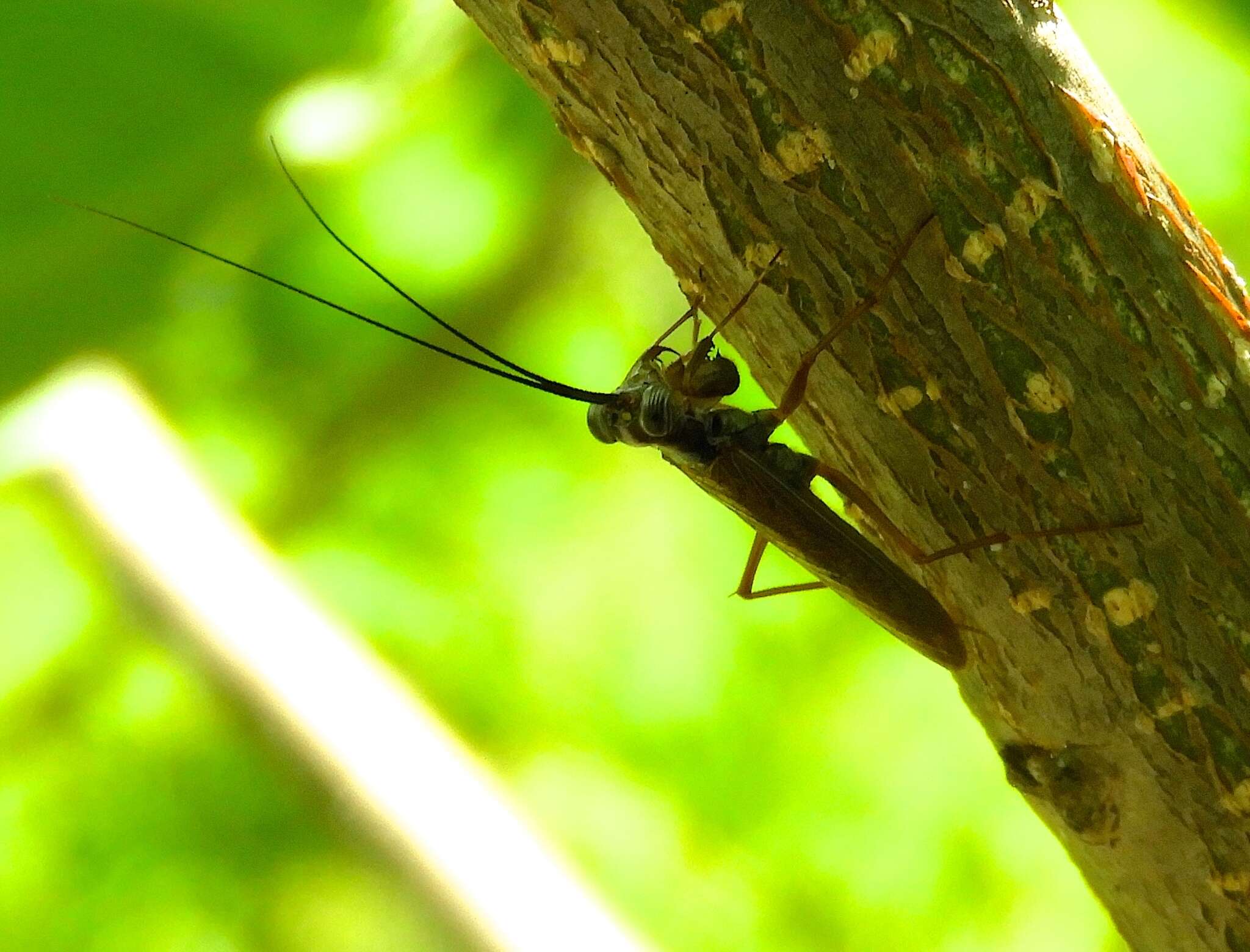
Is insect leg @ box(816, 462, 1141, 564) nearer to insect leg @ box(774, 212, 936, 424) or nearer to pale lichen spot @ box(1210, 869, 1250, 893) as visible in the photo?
insect leg @ box(774, 212, 936, 424)

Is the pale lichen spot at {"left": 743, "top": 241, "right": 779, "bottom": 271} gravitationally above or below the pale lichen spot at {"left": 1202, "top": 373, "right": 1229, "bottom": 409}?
below

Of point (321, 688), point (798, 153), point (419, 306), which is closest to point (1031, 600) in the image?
point (798, 153)

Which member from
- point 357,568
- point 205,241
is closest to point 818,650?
point 357,568

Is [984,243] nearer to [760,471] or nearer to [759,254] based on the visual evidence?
[759,254]

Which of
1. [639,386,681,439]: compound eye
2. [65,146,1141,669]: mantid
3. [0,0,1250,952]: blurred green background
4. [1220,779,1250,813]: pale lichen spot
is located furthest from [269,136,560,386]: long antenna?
[1220,779,1250,813]: pale lichen spot

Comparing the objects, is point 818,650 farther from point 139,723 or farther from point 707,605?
point 139,723

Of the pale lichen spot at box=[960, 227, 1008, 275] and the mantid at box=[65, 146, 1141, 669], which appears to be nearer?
the pale lichen spot at box=[960, 227, 1008, 275]
